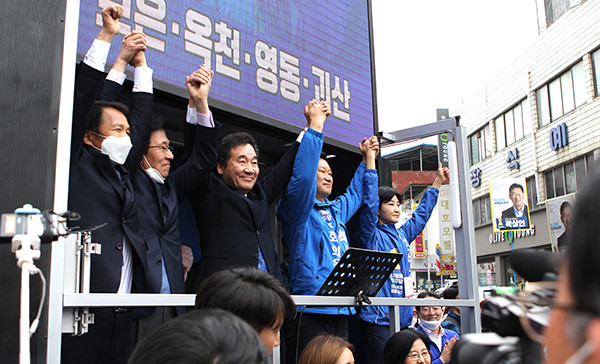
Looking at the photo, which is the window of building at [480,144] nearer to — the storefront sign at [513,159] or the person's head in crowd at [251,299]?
the storefront sign at [513,159]

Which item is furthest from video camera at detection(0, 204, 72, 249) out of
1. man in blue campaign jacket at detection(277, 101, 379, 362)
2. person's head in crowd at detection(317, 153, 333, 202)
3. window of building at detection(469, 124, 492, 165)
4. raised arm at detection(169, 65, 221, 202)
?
window of building at detection(469, 124, 492, 165)

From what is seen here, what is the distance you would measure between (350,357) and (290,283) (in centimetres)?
96

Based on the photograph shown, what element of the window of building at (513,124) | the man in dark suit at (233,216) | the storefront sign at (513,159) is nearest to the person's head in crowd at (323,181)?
the man in dark suit at (233,216)

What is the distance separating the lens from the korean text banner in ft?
12.8

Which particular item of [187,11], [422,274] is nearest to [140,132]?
[187,11]

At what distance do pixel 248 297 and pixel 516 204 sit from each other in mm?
18002

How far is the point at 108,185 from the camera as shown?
9.18 ft

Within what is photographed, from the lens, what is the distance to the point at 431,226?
32.2 metres

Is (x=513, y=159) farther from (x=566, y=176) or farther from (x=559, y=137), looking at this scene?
(x=566, y=176)

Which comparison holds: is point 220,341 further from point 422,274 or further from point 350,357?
point 422,274

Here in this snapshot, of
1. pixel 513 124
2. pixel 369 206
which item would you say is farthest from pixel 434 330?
pixel 513 124

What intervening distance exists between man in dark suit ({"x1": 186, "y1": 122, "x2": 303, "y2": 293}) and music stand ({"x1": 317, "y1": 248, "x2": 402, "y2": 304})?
0.47 metres

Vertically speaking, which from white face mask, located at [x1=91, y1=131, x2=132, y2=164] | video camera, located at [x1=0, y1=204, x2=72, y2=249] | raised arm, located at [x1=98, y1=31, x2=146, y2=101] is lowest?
video camera, located at [x1=0, y1=204, x2=72, y2=249]

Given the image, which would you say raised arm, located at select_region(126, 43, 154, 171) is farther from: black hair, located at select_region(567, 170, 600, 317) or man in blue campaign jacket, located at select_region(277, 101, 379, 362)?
black hair, located at select_region(567, 170, 600, 317)
